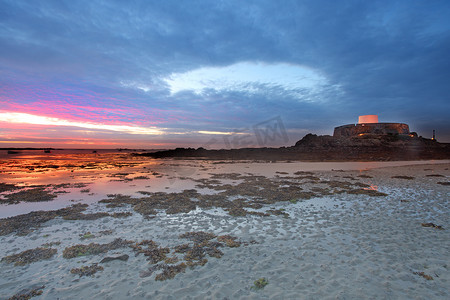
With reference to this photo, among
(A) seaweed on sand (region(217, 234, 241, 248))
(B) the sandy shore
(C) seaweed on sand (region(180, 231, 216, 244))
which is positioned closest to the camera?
(B) the sandy shore

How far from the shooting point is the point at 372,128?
85.9 meters

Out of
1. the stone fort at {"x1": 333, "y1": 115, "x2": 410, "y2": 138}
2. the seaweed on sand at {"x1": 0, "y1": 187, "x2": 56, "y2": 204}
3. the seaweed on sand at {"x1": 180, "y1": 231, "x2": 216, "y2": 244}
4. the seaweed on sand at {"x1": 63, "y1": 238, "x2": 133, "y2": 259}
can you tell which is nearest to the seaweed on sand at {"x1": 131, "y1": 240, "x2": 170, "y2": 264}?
the seaweed on sand at {"x1": 63, "y1": 238, "x2": 133, "y2": 259}

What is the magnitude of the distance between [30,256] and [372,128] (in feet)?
333

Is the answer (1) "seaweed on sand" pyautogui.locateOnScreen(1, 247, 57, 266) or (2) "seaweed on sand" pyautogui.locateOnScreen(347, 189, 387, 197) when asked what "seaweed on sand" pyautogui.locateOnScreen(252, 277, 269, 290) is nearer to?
(1) "seaweed on sand" pyautogui.locateOnScreen(1, 247, 57, 266)

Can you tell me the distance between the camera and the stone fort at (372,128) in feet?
276

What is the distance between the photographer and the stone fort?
84188mm

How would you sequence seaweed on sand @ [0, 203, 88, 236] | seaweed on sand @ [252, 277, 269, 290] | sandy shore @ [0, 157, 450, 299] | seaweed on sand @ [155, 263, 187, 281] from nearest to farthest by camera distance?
sandy shore @ [0, 157, 450, 299]
seaweed on sand @ [252, 277, 269, 290]
seaweed on sand @ [155, 263, 187, 281]
seaweed on sand @ [0, 203, 88, 236]

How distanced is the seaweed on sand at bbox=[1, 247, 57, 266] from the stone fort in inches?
3503

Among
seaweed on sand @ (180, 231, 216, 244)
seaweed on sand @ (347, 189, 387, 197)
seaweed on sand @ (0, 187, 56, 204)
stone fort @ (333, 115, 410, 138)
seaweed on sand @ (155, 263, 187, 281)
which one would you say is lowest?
seaweed on sand @ (0, 187, 56, 204)

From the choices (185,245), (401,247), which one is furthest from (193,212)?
(401,247)

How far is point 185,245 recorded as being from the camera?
19.5 ft

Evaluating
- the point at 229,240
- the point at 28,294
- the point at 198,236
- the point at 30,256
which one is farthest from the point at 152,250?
the point at 30,256

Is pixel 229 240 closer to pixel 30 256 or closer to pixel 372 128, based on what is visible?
pixel 30 256

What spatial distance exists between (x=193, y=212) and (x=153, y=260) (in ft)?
12.7
